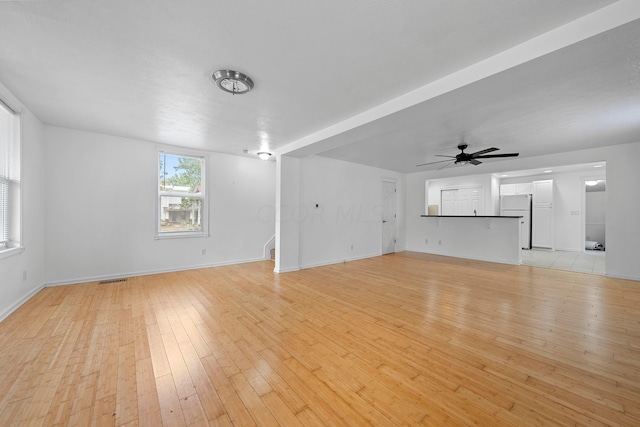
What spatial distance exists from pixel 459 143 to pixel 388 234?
135 inches

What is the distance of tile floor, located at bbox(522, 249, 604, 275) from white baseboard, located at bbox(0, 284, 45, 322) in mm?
8931

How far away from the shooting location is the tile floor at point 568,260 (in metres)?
5.10

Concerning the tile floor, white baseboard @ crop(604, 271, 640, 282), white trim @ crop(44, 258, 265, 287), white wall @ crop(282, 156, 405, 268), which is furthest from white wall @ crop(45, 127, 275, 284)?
white baseboard @ crop(604, 271, 640, 282)

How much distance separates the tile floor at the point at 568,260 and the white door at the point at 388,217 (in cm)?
318

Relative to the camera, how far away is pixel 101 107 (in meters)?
2.99

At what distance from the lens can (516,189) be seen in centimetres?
802

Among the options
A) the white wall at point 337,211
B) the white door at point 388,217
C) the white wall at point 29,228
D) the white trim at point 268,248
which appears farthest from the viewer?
the white door at point 388,217

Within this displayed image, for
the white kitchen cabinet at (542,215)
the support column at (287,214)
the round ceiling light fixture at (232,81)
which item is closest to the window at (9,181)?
the round ceiling light fixture at (232,81)

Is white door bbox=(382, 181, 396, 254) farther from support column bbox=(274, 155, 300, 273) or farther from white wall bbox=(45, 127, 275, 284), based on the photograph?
white wall bbox=(45, 127, 275, 284)

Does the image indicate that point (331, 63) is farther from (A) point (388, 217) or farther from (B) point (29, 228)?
(A) point (388, 217)

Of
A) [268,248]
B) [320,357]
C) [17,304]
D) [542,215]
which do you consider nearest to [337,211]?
[268,248]

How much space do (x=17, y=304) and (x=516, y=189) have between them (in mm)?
11704

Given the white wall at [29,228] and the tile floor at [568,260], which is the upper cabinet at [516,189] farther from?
the white wall at [29,228]

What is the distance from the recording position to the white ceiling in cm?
153
